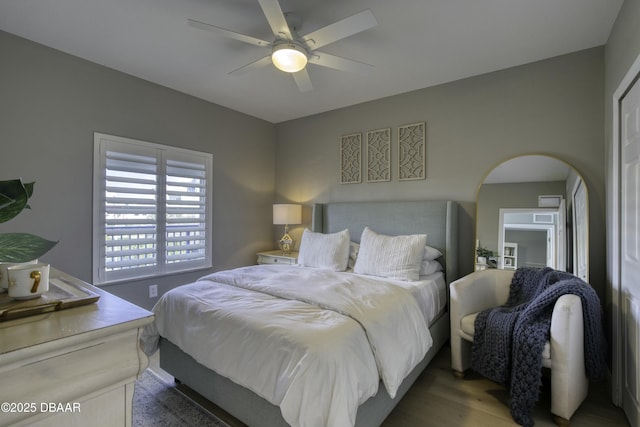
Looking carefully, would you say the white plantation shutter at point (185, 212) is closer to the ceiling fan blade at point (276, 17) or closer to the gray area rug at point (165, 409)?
the gray area rug at point (165, 409)

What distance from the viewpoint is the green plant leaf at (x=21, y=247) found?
23.1 inches

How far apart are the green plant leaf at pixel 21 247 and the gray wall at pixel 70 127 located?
2556 mm

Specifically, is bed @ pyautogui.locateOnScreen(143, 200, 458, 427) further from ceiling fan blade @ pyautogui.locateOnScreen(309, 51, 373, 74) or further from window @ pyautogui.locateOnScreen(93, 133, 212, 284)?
ceiling fan blade @ pyautogui.locateOnScreen(309, 51, 373, 74)

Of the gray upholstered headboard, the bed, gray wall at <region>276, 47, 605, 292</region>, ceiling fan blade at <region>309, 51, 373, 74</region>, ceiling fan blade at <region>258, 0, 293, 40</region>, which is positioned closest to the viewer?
the bed

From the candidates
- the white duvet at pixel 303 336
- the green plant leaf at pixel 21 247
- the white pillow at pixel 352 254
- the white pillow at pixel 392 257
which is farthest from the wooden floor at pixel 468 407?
the green plant leaf at pixel 21 247

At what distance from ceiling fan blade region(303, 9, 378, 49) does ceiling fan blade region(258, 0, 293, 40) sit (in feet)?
0.45

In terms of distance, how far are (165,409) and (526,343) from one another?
91.0 inches

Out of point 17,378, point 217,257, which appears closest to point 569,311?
point 17,378

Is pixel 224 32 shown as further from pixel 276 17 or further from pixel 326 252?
Result: pixel 326 252

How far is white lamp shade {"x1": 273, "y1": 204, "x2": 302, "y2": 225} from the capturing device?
405cm

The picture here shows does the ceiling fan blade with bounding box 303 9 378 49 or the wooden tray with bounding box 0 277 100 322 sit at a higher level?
the ceiling fan blade with bounding box 303 9 378 49

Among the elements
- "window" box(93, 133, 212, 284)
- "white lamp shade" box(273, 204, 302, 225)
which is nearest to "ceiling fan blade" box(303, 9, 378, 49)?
"window" box(93, 133, 212, 284)

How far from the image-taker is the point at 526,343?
188 cm

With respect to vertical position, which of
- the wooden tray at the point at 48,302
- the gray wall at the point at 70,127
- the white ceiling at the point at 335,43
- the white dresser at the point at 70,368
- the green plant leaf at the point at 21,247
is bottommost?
the white dresser at the point at 70,368
